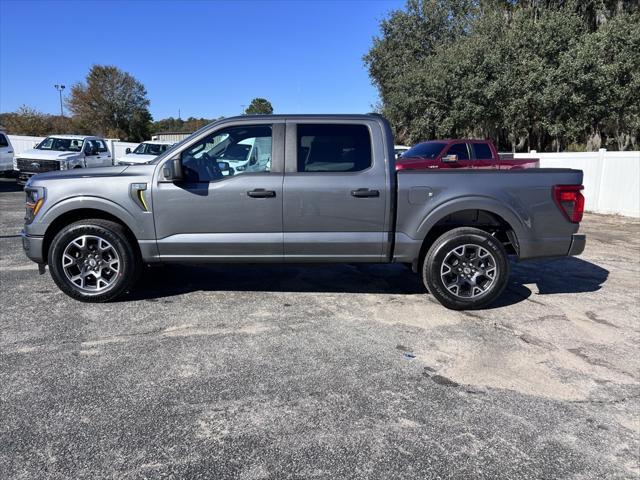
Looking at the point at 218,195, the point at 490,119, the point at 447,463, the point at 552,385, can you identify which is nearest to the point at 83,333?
the point at 218,195

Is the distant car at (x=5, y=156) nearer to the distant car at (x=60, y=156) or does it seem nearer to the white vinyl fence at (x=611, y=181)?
the distant car at (x=60, y=156)

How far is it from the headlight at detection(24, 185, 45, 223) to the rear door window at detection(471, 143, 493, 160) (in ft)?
33.7

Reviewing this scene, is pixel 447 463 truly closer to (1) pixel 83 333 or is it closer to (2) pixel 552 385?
(2) pixel 552 385

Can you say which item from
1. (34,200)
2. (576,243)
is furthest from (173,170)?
(576,243)

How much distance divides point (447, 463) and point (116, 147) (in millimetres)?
29493

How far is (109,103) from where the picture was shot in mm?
56969

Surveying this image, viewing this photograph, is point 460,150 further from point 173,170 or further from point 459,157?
point 173,170

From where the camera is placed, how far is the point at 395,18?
90.0ft

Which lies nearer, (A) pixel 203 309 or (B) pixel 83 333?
(B) pixel 83 333

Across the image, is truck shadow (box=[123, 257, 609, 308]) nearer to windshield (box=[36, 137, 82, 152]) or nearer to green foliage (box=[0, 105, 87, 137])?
windshield (box=[36, 137, 82, 152])

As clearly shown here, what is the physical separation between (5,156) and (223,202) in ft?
51.6

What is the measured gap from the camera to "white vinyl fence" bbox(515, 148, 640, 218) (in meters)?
12.6

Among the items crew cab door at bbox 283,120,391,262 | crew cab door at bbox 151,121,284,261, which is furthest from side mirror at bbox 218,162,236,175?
crew cab door at bbox 283,120,391,262

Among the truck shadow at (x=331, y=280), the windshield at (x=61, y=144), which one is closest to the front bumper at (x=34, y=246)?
the truck shadow at (x=331, y=280)
